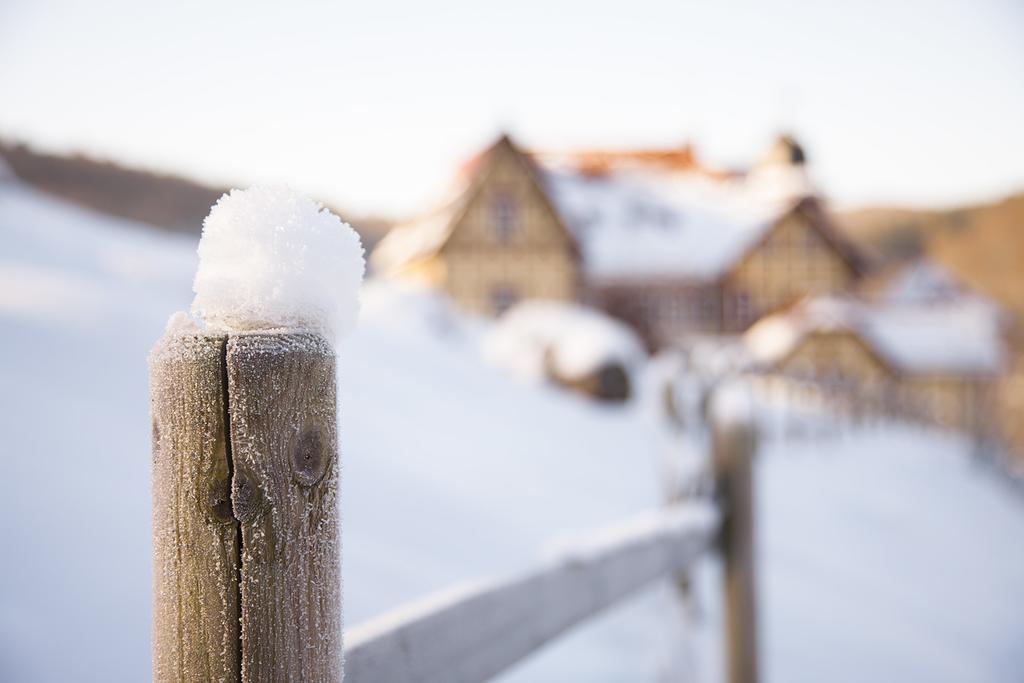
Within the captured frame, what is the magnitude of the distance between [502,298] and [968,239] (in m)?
55.0

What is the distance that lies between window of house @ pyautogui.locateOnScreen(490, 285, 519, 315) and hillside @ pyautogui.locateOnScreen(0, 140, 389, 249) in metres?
6.27

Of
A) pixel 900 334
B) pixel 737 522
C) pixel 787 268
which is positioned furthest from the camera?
pixel 787 268

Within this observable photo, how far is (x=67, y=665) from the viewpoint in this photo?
6.31 ft

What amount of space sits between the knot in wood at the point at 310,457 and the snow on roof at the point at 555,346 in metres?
8.48

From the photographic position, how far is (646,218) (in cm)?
2478

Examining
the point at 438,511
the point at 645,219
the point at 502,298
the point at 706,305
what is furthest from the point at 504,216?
the point at 438,511

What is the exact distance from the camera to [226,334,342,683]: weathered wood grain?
2.40 ft

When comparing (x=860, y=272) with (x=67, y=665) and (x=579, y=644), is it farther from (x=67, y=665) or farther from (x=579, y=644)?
(x=67, y=665)

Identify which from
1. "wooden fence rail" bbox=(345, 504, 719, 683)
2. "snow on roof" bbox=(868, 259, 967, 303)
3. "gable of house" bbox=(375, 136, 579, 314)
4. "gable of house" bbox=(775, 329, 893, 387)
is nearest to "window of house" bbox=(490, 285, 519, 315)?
"gable of house" bbox=(375, 136, 579, 314)

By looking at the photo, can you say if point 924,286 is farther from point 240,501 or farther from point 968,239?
point 968,239

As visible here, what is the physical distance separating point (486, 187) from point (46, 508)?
67.8 ft

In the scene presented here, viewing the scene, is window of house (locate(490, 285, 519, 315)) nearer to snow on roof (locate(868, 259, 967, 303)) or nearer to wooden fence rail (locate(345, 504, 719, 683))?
snow on roof (locate(868, 259, 967, 303))

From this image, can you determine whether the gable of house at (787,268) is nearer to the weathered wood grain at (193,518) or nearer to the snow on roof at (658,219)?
the snow on roof at (658,219)

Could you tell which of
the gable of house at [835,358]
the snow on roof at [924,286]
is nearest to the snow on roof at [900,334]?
the gable of house at [835,358]
